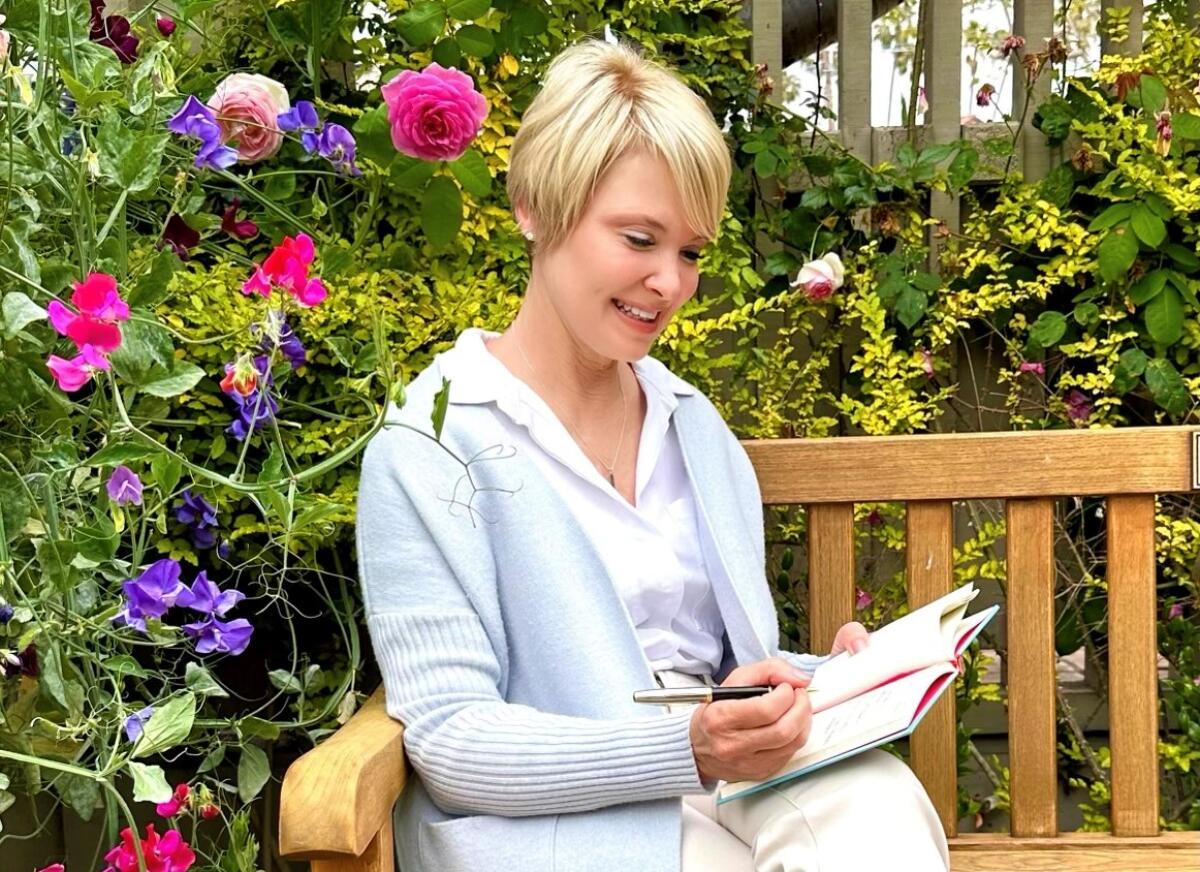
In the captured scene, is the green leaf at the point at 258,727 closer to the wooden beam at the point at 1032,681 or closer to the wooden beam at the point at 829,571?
the wooden beam at the point at 829,571

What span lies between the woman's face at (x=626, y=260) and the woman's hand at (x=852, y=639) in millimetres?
459

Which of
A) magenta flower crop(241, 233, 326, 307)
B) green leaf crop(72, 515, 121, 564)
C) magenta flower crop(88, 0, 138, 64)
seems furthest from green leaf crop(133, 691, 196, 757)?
magenta flower crop(88, 0, 138, 64)

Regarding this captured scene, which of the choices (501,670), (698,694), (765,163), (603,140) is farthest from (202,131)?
(765,163)

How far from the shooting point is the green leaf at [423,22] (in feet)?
7.29

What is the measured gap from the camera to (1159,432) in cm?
215

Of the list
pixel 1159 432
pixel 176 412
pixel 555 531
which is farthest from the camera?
pixel 176 412

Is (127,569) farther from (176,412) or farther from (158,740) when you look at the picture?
(176,412)

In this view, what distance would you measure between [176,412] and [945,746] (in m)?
1.28

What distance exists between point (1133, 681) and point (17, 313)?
1621 millimetres

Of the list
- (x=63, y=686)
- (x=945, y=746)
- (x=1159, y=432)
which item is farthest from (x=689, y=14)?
(x=63, y=686)

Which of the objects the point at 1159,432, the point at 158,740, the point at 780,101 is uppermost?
the point at 780,101

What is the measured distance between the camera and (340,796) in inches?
58.0

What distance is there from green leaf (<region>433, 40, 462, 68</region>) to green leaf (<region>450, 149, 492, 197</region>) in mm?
176

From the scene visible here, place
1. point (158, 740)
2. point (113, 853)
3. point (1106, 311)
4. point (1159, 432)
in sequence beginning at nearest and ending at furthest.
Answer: point (158, 740), point (113, 853), point (1159, 432), point (1106, 311)
